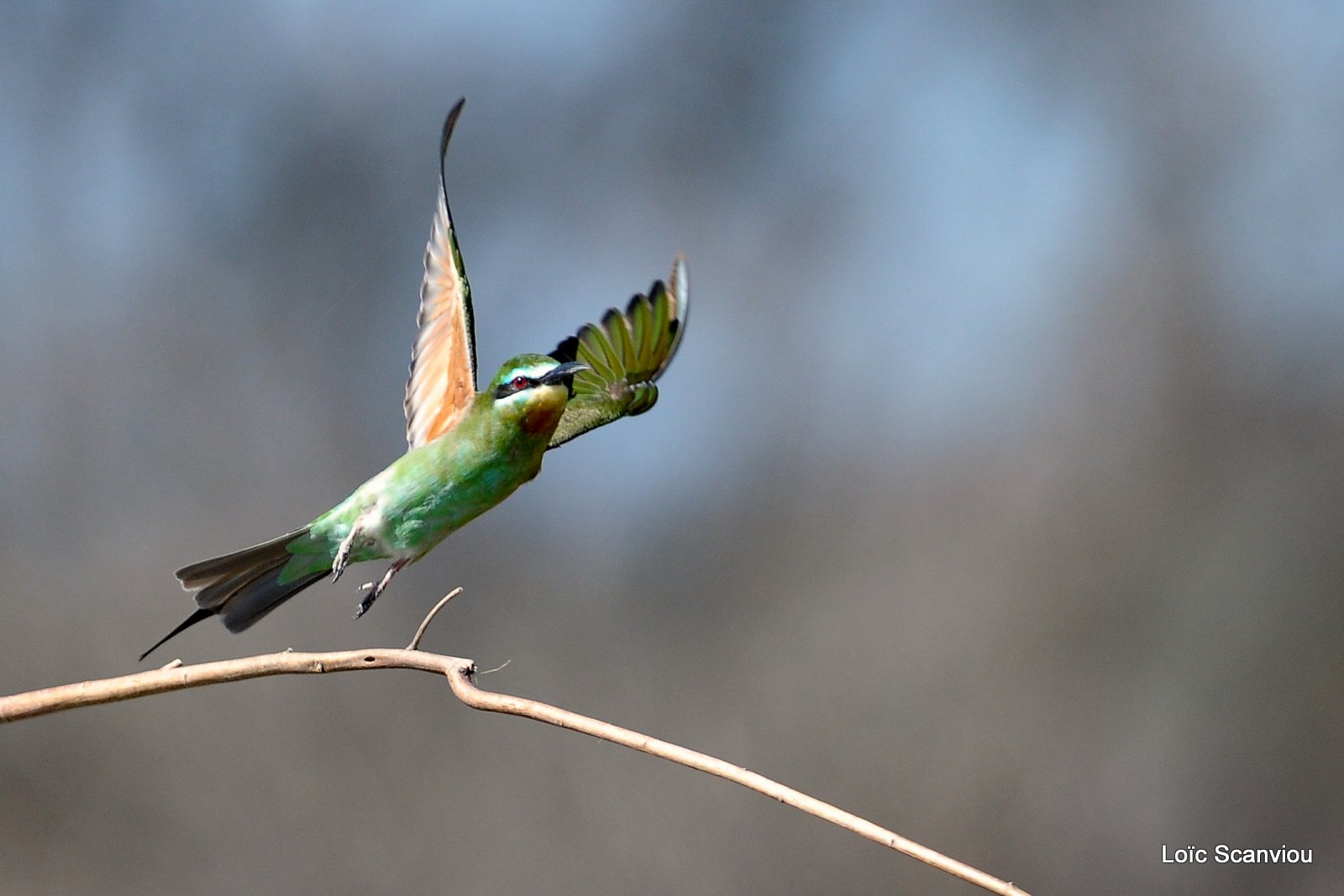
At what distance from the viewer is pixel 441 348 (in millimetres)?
2090

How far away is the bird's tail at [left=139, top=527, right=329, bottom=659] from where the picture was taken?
193 cm

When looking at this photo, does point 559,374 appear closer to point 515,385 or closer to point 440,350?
point 515,385

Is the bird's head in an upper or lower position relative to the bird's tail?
upper

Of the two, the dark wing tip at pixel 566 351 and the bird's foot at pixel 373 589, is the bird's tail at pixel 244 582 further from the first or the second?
the dark wing tip at pixel 566 351

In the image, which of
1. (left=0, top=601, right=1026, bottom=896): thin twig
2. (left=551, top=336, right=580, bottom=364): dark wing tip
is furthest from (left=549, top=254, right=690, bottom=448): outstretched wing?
(left=0, top=601, right=1026, bottom=896): thin twig

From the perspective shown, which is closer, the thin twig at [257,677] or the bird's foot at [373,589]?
the thin twig at [257,677]

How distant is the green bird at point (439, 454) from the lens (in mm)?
1828

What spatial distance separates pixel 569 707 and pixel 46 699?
11.9 ft

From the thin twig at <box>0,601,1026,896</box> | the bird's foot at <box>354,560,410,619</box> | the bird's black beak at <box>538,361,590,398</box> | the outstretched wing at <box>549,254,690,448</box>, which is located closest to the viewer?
the thin twig at <box>0,601,1026,896</box>

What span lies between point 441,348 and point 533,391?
35cm

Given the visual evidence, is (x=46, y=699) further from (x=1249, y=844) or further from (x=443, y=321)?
(x=1249, y=844)

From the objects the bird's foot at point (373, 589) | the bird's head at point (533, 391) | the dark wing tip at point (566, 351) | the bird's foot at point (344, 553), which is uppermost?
the dark wing tip at point (566, 351)

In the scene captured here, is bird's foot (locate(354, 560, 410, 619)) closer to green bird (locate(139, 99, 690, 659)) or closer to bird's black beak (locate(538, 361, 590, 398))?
green bird (locate(139, 99, 690, 659))

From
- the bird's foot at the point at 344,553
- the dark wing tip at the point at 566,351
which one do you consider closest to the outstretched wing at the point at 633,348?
the dark wing tip at the point at 566,351
